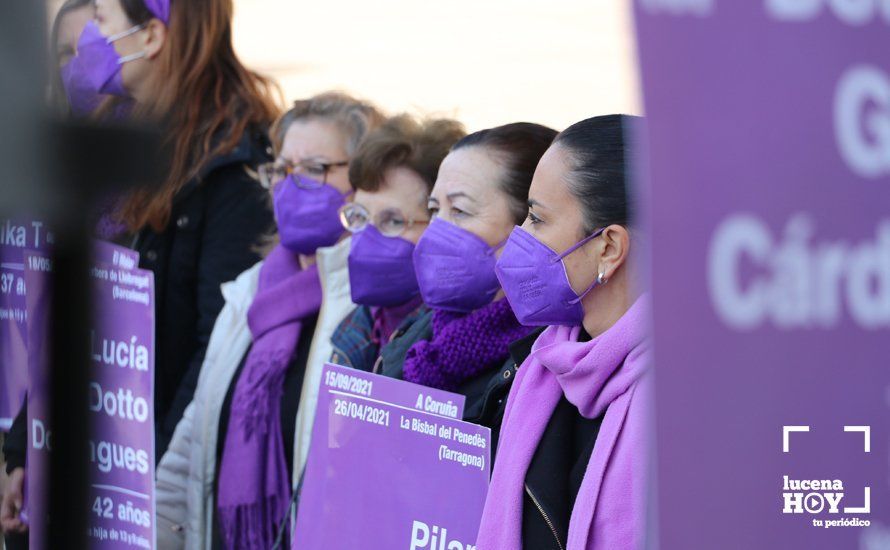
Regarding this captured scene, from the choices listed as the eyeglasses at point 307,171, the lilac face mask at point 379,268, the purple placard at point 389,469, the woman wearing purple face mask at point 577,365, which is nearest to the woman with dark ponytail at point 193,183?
the eyeglasses at point 307,171

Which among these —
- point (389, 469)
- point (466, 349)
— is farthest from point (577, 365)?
point (466, 349)

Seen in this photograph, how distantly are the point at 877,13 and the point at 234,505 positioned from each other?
3.45 meters

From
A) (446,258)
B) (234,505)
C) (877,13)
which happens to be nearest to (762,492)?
(877,13)

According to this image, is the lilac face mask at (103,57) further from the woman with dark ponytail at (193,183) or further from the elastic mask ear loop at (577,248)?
the elastic mask ear loop at (577,248)

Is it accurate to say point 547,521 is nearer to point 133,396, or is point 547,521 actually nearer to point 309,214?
point 133,396

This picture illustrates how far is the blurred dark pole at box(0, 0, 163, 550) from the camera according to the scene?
3.57 feet

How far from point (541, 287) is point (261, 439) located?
1.68 m

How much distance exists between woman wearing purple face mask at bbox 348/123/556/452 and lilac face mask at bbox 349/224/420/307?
40 cm

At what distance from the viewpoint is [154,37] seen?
513cm

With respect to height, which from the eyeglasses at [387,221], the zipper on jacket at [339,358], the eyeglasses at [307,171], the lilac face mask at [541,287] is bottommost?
the zipper on jacket at [339,358]

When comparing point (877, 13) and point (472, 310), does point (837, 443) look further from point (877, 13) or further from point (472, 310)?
point (472, 310)

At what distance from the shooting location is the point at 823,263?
4.85ft

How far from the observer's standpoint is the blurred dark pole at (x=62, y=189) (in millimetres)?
1089

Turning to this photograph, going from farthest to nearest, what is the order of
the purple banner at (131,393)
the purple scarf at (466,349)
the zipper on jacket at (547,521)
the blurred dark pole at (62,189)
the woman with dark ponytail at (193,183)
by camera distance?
the woman with dark ponytail at (193,183), the purple scarf at (466,349), the purple banner at (131,393), the zipper on jacket at (547,521), the blurred dark pole at (62,189)
